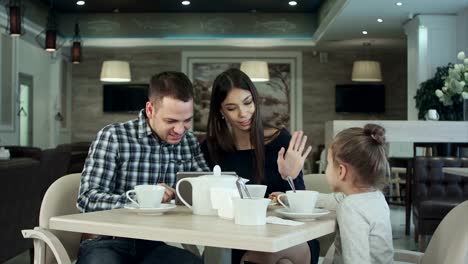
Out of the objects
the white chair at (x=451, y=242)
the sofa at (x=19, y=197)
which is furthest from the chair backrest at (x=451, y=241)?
the sofa at (x=19, y=197)

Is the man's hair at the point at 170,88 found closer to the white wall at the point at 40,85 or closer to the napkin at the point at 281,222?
the napkin at the point at 281,222

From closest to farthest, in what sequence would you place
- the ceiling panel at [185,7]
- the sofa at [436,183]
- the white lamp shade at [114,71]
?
the sofa at [436,183]
the ceiling panel at [185,7]
the white lamp shade at [114,71]

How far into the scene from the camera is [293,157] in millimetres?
2381

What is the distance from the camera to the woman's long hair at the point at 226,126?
2598 mm

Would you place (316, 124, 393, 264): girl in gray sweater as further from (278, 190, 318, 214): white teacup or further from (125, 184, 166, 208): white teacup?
(125, 184, 166, 208): white teacup

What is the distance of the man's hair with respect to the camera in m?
2.29

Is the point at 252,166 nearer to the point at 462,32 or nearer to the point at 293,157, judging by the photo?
the point at 293,157

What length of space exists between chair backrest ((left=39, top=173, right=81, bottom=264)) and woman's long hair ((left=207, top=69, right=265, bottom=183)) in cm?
58

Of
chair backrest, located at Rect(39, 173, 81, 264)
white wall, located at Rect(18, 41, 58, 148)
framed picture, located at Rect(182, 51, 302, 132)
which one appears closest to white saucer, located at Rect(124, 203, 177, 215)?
chair backrest, located at Rect(39, 173, 81, 264)

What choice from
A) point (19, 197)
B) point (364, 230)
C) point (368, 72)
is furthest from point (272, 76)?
point (364, 230)

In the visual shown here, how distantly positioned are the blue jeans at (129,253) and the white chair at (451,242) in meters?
0.75

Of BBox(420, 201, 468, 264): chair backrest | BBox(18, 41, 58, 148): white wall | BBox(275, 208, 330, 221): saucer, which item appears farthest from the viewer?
BBox(18, 41, 58, 148): white wall

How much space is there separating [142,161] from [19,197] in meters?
2.45

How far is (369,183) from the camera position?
2004 mm
